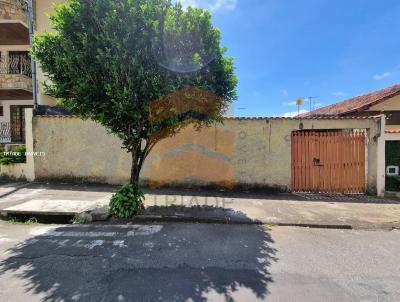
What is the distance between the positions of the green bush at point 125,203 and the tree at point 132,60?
1571 mm

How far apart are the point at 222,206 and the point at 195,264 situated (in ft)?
9.70

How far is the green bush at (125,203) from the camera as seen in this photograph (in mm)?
5277

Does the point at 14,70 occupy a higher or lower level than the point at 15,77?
higher

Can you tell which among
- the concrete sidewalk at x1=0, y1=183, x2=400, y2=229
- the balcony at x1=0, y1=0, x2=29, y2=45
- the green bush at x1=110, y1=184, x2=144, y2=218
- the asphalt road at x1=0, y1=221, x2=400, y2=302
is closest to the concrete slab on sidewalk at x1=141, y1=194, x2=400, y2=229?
the concrete sidewalk at x1=0, y1=183, x2=400, y2=229

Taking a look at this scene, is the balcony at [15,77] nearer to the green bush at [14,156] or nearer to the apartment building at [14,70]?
the apartment building at [14,70]

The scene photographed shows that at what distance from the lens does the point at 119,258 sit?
3.57 metres

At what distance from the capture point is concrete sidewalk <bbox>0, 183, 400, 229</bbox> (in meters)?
5.33

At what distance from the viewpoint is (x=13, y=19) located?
10.5 metres

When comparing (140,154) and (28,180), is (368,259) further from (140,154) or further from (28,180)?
(28,180)

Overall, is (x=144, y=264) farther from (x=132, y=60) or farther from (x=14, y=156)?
(x=14, y=156)

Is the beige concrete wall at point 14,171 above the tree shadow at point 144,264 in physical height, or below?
above

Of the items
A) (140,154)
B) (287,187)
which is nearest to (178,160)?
(140,154)

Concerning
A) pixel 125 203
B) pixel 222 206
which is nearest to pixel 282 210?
pixel 222 206

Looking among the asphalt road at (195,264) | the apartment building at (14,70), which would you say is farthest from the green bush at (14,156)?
the asphalt road at (195,264)
